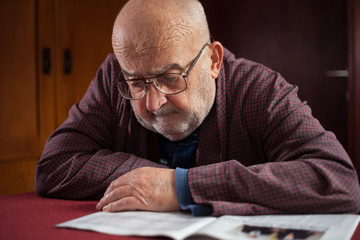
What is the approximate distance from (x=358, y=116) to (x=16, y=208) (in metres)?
2.19

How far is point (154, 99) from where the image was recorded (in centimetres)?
125

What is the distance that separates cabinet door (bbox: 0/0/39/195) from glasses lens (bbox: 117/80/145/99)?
130cm

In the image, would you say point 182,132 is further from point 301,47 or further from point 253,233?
point 301,47

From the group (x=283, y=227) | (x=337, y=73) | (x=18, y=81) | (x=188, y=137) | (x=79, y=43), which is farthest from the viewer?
(x=337, y=73)

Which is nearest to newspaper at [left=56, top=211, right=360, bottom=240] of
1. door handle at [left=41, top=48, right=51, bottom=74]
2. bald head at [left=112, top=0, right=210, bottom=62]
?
bald head at [left=112, top=0, right=210, bottom=62]

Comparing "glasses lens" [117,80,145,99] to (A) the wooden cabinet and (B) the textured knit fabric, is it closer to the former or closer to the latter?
(B) the textured knit fabric

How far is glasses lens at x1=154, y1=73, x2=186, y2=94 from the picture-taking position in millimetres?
1247

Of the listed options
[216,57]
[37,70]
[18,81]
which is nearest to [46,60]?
[37,70]

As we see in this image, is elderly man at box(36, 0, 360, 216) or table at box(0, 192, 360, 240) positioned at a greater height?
elderly man at box(36, 0, 360, 216)

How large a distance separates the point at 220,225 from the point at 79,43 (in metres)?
2.15

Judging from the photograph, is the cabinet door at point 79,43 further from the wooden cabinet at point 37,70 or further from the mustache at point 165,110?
the mustache at point 165,110

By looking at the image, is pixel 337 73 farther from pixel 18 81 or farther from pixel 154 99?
pixel 154 99

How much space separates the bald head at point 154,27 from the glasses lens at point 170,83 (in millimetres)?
78

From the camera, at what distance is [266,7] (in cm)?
354
